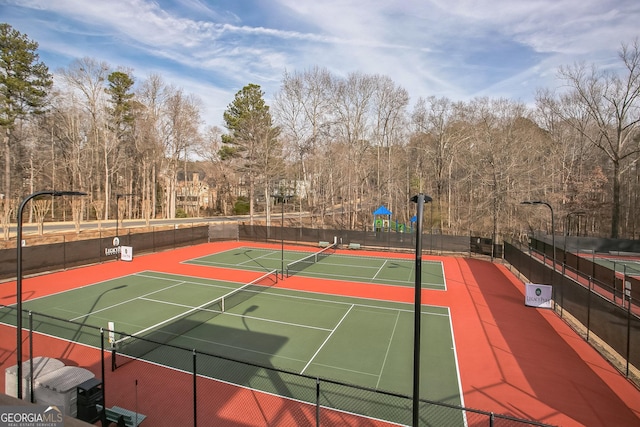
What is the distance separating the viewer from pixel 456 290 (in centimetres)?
2203

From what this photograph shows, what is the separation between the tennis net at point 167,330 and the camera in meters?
12.2

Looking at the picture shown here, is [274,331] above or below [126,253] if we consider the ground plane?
below

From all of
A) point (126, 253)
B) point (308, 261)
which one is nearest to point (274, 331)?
point (308, 261)

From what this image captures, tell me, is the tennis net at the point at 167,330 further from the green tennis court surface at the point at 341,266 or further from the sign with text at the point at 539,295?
the sign with text at the point at 539,295

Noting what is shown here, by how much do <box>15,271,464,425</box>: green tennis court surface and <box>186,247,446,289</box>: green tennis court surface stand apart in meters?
5.17

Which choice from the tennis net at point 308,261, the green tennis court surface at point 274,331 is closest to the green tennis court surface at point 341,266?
the tennis net at point 308,261

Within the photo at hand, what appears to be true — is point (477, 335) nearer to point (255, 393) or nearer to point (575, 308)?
point (575, 308)

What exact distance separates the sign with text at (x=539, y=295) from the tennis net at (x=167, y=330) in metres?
14.2

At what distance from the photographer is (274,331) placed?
Answer: 14.9 metres

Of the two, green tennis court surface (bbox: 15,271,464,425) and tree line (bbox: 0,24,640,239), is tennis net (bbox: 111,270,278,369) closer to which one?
green tennis court surface (bbox: 15,271,464,425)

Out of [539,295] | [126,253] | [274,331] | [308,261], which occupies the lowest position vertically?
[274,331]

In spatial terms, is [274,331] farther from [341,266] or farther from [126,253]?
[126,253]

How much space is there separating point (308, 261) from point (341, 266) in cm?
310

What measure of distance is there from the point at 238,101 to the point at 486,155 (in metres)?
35.9
